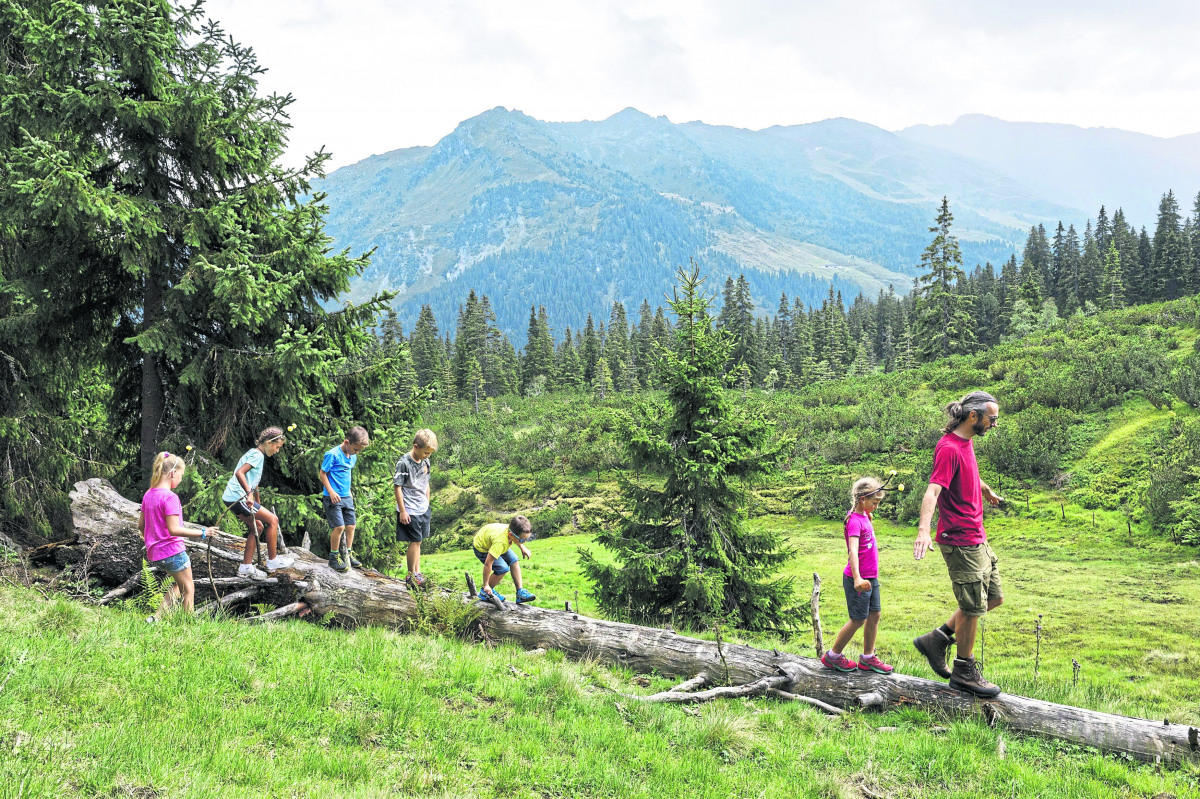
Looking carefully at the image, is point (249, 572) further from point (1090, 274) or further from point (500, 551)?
point (1090, 274)

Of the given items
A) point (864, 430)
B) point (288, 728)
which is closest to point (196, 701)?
point (288, 728)

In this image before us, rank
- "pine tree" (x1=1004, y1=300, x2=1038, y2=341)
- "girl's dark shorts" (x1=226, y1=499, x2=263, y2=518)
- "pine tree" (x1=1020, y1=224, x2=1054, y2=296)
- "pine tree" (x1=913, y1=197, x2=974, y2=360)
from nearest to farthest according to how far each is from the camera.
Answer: "girl's dark shorts" (x1=226, y1=499, x2=263, y2=518) < "pine tree" (x1=913, y1=197, x2=974, y2=360) < "pine tree" (x1=1004, y1=300, x2=1038, y2=341) < "pine tree" (x1=1020, y1=224, x2=1054, y2=296)

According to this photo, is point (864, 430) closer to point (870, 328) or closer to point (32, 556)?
point (32, 556)

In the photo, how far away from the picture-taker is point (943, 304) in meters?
53.3

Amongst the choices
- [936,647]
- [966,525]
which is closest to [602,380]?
[936,647]

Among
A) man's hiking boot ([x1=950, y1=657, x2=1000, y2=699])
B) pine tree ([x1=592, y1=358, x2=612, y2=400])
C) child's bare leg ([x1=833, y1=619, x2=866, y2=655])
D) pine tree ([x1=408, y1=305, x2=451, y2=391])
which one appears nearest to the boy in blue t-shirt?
child's bare leg ([x1=833, y1=619, x2=866, y2=655])

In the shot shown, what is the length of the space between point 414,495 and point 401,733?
13.5ft

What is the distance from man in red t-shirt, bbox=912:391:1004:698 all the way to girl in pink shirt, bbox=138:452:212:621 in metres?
7.51

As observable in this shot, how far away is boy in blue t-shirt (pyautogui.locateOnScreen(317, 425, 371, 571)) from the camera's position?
8.13m

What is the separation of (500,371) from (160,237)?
70.1 metres

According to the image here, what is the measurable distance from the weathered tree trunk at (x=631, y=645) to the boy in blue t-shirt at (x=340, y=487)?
0.27m

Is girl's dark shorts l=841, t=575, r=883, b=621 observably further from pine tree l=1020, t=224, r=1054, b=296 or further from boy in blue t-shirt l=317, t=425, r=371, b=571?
pine tree l=1020, t=224, r=1054, b=296

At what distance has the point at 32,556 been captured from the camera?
872 cm

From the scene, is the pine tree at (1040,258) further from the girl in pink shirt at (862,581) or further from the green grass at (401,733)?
the green grass at (401,733)
